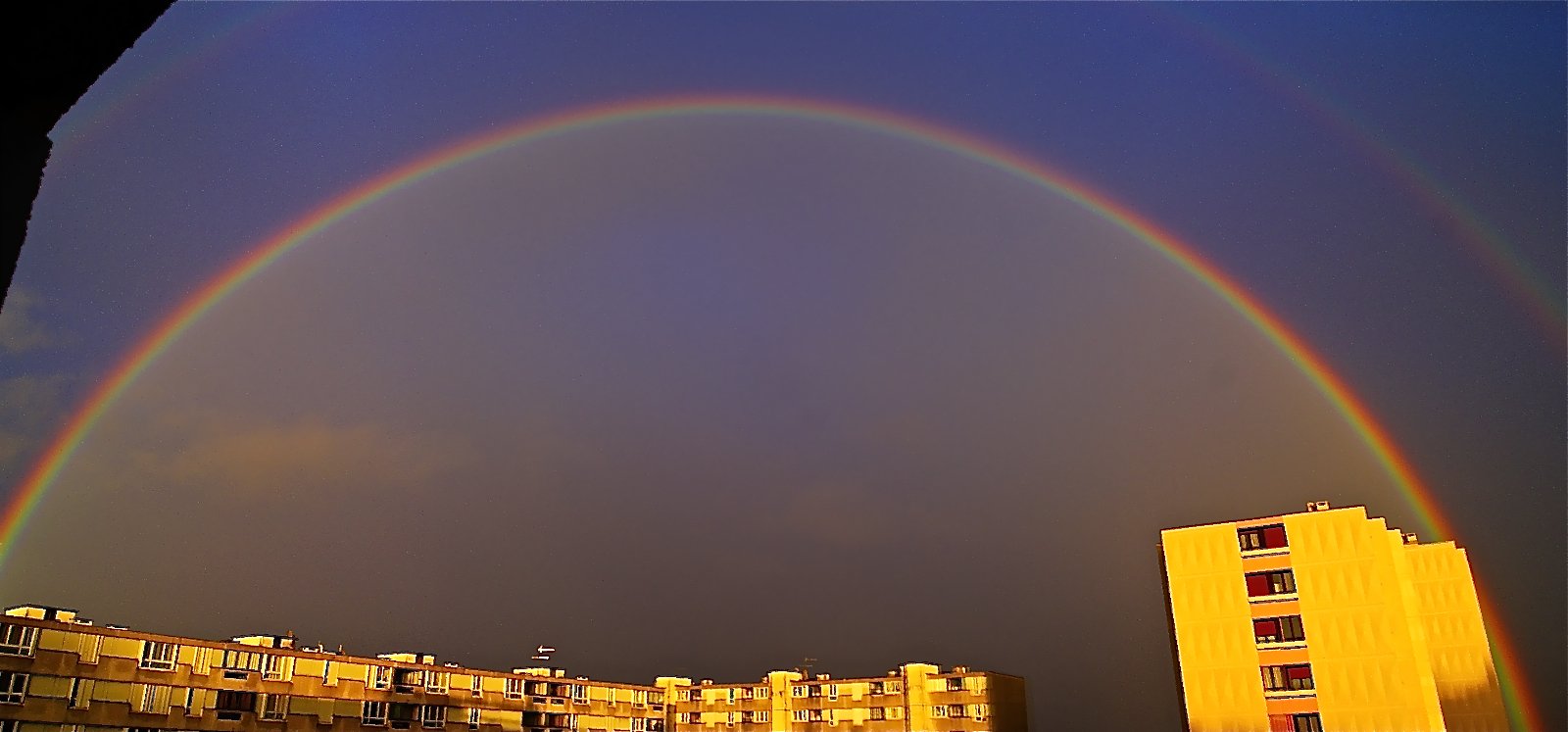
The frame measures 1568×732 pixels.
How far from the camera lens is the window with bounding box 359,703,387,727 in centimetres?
5779

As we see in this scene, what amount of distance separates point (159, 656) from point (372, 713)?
1334 centimetres

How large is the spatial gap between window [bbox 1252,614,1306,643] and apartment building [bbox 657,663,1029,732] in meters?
33.4

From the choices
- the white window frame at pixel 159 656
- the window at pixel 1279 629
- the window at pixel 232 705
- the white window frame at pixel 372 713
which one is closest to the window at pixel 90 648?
the white window frame at pixel 159 656

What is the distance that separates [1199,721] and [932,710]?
3323 cm

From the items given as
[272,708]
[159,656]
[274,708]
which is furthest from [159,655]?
[274,708]

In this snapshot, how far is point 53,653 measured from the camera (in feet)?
146

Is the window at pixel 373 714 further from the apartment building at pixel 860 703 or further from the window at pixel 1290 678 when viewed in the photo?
the window at pixel 1290 678

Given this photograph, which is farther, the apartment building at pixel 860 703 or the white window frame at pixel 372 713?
the apartment building at pixel 860 703

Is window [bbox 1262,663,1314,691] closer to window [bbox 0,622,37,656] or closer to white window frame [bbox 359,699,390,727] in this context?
white window frame [bbox 359,699,390,727]

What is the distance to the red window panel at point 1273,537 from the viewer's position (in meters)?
55.7

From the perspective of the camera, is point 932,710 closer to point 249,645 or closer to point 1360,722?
point 1360,722

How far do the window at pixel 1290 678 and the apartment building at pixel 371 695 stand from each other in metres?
33.5

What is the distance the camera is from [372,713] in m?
58.5

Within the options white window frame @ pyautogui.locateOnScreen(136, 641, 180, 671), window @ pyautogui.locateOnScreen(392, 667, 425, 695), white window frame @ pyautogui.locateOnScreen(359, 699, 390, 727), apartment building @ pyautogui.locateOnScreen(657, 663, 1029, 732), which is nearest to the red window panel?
apartment building @ pyautogui.locateOnScreen(657, 663, 1029, 732)
